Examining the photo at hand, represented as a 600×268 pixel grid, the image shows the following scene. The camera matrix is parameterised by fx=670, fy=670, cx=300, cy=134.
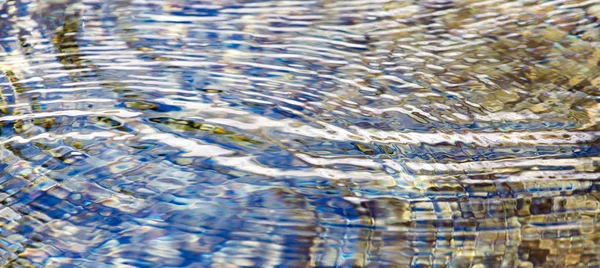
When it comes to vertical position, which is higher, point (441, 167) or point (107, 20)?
point (107, 20)

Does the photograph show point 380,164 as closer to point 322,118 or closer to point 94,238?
point 322,118

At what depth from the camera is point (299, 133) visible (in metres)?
1.63

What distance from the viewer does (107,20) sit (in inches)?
82.3

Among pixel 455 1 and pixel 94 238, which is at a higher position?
pixel 455 1

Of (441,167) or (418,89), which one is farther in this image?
(418,89)

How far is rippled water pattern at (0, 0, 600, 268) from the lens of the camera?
4.36 ft

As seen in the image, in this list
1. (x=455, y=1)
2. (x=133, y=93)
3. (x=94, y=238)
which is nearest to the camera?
(x=94, y=238)

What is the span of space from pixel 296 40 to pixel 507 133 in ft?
2.32

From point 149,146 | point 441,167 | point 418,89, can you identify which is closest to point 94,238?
point 149,146

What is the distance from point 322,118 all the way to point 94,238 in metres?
0.63

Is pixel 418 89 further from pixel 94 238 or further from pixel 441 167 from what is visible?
pixel 94 238

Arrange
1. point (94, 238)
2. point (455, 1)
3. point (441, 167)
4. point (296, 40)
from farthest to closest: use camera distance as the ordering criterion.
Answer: point (455, 1) < point (296, 40) < point (441, 167) < point (94, 238)

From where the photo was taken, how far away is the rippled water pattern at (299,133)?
1328 mm

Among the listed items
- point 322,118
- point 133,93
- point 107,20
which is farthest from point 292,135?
point 107,20
